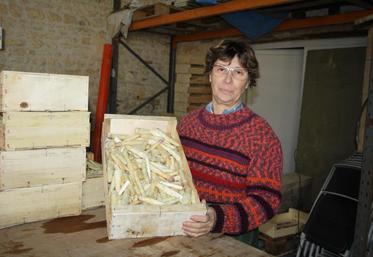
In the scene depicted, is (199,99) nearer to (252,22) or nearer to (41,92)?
(252,22)

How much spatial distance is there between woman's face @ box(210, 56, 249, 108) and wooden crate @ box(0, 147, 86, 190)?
3.45 ft

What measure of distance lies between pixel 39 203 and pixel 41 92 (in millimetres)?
725

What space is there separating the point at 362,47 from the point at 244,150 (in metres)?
4.00

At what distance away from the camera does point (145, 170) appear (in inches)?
75.2

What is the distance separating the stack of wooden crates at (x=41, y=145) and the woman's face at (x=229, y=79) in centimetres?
92

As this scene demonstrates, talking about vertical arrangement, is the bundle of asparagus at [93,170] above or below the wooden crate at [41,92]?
below

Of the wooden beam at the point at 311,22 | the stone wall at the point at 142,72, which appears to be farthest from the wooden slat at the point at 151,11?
the wooden beam at the point at 311,22

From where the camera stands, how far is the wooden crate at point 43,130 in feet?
6.89

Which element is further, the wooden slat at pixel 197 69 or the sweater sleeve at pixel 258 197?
the wooden slat at pixel 197 69

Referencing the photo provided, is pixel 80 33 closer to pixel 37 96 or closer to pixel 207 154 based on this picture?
pixel 37 96

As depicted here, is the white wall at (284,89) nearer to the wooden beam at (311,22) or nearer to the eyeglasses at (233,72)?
the wooden beam at (311,22)

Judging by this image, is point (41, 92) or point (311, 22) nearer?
point (41, 92)

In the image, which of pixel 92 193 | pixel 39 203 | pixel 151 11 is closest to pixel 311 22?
pixel 151 11

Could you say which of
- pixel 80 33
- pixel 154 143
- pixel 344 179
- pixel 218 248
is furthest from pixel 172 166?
pixel 80 33
